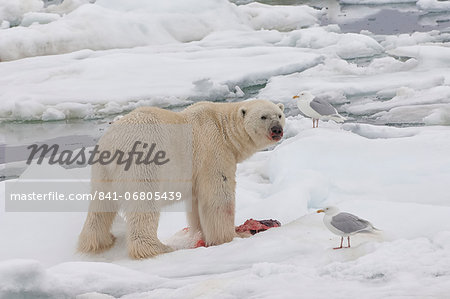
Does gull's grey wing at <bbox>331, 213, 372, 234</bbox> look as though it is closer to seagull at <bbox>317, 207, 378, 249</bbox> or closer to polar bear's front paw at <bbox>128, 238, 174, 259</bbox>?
seagull at <bbox>317, 207, 378, 249</bbox>

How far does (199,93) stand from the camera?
915cm

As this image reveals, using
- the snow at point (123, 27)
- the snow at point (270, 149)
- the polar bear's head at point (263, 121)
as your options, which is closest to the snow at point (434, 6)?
the snow at point (270, 149)

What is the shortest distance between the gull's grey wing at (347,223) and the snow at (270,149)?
117 mm

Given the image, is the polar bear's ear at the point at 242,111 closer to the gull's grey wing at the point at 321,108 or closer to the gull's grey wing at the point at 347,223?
the gull's grey wing at the point at 347,223

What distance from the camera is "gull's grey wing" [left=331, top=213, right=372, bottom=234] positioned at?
9.80 feet

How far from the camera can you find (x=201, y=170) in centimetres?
367

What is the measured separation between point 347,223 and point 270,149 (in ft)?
12.9

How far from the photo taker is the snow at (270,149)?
8.49 ft

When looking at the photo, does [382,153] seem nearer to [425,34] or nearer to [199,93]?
[199,93]

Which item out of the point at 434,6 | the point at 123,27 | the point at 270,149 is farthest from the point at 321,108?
the point at 434,6

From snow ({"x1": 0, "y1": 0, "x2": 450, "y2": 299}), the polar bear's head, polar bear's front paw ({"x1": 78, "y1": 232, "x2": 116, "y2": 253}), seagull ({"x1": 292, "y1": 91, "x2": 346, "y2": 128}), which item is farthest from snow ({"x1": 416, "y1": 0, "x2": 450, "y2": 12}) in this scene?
polar bear's front paw ({"x1": 78, "y1": 232, "x2": 116, "y2": 253})

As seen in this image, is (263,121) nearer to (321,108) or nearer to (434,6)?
(321,108)

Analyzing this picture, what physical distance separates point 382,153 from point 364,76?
5152mm

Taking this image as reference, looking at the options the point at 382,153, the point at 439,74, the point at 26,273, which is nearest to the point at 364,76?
the point at 439,74
